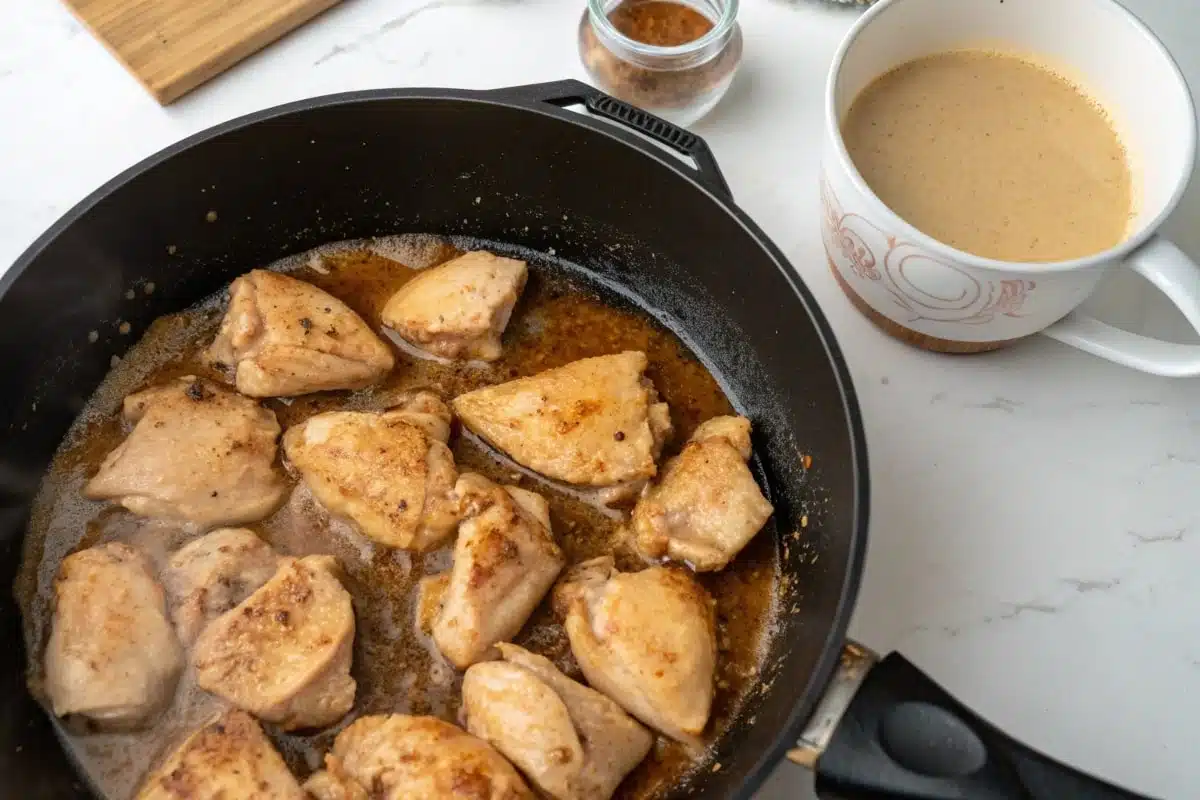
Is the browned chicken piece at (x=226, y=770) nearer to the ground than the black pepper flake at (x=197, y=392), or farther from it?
nearer to the ground


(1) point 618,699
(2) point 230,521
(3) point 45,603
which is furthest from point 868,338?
(3) point 45,603

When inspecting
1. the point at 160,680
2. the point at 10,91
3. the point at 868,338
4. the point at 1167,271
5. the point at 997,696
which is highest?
the point at 10,91

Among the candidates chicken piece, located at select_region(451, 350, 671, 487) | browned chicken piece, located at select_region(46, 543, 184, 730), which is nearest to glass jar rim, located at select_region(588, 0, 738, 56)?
chicken piece, located at select_region(451, 350, 671, 487)

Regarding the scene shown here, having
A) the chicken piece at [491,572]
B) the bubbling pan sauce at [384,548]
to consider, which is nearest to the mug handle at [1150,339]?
the bubbling pan sauce at [384,548]

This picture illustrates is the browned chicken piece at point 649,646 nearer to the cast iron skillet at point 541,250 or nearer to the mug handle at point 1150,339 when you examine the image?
the cast iron skillet at point 541,250

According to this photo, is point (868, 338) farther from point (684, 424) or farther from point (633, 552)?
point (633, 552)

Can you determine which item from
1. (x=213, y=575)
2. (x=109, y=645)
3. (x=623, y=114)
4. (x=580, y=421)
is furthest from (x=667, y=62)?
(x=109, y=645)

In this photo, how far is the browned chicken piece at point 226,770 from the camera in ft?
3.49

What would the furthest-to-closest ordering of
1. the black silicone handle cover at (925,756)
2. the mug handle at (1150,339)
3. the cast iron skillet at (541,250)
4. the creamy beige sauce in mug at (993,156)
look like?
the creamy beige sauce in mug at (993,156) → the mug handle at (1150,339) → the cast iron skillet at (541,250) → the black silicone handle cover at (925,756)

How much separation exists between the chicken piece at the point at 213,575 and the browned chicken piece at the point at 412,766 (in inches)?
8.6

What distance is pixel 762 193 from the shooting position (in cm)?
156

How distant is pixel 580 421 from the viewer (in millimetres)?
1305

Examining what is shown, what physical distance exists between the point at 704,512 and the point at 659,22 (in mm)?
750

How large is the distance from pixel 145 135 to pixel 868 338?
1117mm
